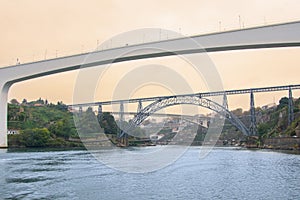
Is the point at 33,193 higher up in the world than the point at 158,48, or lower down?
lower down

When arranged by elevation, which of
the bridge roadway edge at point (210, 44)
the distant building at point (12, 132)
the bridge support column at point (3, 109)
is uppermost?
the bridge roadway edge at point (210, 44)

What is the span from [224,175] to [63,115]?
38393mm

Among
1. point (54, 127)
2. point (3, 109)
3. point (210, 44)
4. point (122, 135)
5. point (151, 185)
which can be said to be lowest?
point (151, 185)

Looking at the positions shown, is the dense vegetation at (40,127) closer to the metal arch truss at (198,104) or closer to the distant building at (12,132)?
the distant building at (12,132)

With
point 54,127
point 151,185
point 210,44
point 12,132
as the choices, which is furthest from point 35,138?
point 151,185

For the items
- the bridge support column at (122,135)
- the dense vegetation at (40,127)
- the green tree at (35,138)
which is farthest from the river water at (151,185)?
the bridge support column at (122,135)

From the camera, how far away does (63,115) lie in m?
46.7

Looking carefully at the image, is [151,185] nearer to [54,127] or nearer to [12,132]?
[12,132]

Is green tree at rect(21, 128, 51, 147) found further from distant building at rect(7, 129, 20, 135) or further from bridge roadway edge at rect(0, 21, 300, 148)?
bridge roadway edge at rect(0, 21, 300, 148)

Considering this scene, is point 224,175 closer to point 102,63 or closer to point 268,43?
point 268,43

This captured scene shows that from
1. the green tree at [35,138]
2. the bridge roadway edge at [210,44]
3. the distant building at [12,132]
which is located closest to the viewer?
the bridge roadway edge at [210,44]

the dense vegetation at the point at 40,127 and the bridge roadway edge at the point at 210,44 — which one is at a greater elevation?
the bridge roadway edge at the point at 210,44

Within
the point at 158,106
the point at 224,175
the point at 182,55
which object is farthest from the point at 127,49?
the point at 158,106

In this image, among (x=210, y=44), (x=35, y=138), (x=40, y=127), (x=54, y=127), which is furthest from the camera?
(x=40, y=127)
